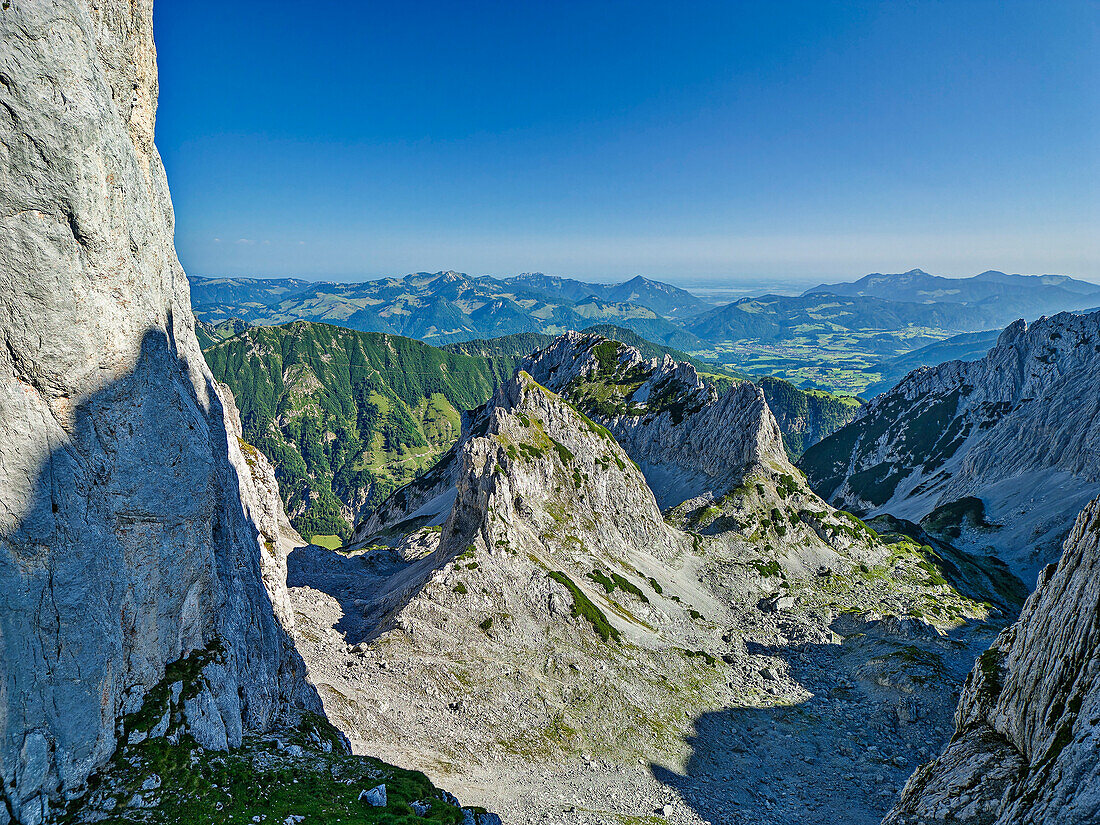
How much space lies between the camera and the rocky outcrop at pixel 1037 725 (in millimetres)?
18734

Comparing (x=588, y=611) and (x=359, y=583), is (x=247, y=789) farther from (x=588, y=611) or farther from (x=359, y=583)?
(x=359, y=583)

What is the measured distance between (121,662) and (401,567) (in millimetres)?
60956

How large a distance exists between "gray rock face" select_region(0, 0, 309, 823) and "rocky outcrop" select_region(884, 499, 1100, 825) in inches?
1514

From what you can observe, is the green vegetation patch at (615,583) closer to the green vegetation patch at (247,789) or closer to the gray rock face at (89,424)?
the green vegetation patch at (247,789)

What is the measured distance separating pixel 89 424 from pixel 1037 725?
46344 millimetres

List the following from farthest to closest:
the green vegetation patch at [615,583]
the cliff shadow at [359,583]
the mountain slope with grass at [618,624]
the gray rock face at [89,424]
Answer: the green vegetation patch at [615,583], the cliff shadow at [359,583], the mountain slope with grass at [618,624], the gray rock face at [89,424]

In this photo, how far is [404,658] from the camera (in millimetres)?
54562

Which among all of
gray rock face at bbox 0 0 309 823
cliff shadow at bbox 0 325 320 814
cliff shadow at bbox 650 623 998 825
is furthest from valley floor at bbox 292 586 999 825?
gray rock face at bbox 0 0 309 823

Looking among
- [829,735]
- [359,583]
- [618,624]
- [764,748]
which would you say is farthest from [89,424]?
[829,735]

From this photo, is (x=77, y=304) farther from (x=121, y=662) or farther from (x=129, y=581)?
(x=121, y=662)

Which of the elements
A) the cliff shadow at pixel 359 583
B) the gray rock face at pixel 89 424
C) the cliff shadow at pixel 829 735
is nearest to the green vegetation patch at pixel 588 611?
the cliff shadow at pixel 829 735

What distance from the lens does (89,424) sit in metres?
24.2

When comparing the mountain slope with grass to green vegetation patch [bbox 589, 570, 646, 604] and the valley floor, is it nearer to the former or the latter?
the valley floor

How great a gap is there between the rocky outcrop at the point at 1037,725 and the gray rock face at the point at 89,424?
3845 centimetres
